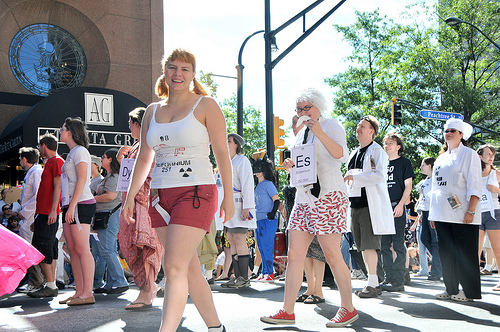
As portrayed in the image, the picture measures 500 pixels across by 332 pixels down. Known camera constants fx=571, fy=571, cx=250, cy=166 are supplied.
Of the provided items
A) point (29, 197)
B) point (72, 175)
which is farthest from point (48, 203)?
point (29, 197)

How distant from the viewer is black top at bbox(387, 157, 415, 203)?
8.16 metres

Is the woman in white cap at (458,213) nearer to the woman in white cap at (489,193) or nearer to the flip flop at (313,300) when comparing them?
the flip flop at (313,300)

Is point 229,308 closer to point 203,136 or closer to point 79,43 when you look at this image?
point 203,136

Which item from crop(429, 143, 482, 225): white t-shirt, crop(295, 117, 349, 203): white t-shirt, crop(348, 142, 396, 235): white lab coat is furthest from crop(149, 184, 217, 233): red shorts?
crop(429, 143, 482, 225): white t-shirt

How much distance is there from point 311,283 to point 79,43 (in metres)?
15.1

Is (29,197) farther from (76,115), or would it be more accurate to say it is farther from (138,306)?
(76,115)

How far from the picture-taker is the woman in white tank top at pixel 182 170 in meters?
3.64

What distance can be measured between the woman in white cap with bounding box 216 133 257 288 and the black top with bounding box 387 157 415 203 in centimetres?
205

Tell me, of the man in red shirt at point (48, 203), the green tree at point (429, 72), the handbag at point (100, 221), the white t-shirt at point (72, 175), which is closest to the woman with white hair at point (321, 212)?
the white t-shirt at point (72, 175)

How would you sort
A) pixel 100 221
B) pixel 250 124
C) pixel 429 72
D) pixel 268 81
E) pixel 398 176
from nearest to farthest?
pixel 100 221 → pixel 398 176 → pixel 268 81 → pixel 429 72 → pixel 250 124

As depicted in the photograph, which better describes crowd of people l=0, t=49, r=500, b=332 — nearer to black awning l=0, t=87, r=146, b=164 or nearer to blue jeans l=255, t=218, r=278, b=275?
blue jeans l=255, t=218, r=278, b=275

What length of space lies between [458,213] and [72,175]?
15.0 ft

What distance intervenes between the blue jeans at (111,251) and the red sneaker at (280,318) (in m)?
3.51

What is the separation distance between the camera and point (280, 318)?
16.4 ft
